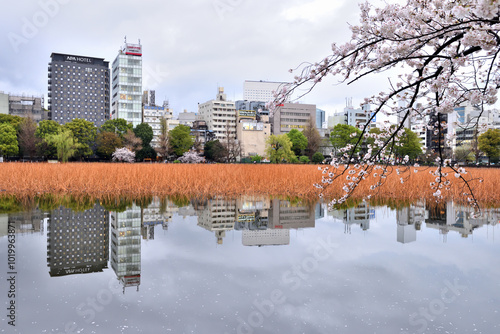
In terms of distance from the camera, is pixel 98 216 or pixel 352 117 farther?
pixel 352 117

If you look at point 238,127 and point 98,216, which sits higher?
point 238,127

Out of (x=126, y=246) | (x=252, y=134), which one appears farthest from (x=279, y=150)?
(x=126, y=246)

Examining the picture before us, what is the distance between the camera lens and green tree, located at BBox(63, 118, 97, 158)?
55.3 meters

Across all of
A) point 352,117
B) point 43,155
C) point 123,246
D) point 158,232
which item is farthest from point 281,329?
point 352,117

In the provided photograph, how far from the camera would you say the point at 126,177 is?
55.2ft

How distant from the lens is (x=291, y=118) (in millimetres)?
112750

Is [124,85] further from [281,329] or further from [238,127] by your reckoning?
[281,329]

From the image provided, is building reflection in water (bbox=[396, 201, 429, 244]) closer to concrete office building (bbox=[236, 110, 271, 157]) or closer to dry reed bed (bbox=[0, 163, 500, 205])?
dry reed bed (bbox=[0, 163, 500, 205])

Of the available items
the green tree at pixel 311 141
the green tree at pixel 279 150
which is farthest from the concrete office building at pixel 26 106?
the green tree at pixel 311 141

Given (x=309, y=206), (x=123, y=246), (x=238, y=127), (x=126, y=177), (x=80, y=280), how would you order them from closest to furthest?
(x=80, y=280)
(x=123, y=246)
(x=309, y=206)
(x=126, y=177)
(x=238, y=127)

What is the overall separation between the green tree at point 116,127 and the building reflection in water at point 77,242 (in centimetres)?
5347

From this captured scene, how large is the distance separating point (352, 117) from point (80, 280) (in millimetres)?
115106

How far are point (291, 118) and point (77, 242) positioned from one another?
109 m

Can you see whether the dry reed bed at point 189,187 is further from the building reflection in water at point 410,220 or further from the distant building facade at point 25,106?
the distant building facade at point 25,106
